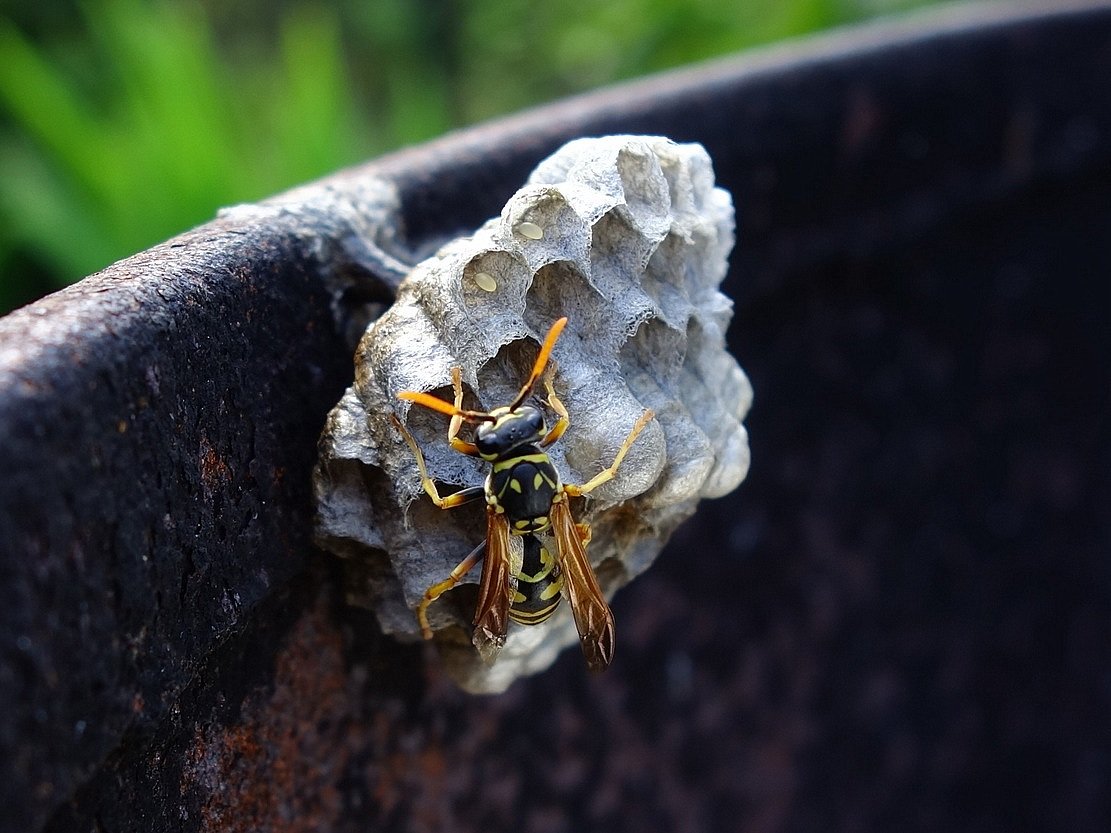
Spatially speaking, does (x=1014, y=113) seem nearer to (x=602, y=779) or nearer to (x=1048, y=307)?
(x=1048, y=307)

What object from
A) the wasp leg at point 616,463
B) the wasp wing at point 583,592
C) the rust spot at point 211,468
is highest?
the rust spot at point 211,468

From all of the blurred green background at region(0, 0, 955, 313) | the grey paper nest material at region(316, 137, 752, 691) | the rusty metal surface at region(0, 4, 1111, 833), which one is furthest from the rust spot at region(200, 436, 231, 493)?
the blurred green background at region(0, 0, 955, 313)

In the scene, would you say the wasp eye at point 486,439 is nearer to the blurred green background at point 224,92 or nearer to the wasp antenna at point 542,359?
the wasp antenna at point 542,359

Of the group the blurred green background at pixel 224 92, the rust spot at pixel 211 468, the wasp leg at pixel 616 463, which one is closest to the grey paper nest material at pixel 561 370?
the wasp leg at pixel 616 463

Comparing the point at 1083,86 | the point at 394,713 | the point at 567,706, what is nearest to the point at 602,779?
the point at 567,706

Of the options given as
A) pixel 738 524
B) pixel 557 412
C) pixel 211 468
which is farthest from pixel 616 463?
pixel 738 524

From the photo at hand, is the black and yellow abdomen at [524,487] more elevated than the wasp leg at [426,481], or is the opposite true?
the wasp leg at [426,481]
